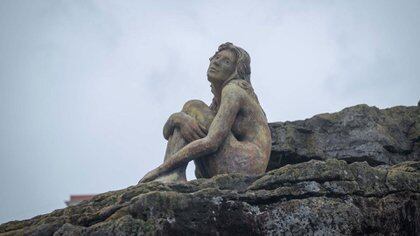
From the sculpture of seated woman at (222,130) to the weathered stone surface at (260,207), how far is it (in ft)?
5.17

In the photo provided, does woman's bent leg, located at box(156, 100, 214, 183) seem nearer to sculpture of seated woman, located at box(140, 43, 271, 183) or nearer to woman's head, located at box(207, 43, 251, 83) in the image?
sculpture of seated woman, located at box(140, 43, 271, 183)

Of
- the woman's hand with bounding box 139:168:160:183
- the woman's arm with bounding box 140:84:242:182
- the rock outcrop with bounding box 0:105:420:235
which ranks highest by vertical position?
the woman's arm with bounding box 140:84:242:182

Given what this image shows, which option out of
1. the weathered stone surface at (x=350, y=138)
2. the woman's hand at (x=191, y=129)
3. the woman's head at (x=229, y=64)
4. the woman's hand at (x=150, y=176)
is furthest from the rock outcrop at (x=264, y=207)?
the weathered stone surface at (x=350, y=138)

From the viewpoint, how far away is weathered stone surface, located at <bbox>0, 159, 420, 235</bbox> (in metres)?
9.10

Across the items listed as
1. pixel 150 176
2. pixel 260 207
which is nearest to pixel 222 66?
pixel 150 176

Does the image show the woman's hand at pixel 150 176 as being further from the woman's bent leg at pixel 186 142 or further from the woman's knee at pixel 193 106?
the woman's knee at pixel 193 106

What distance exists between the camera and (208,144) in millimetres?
11953

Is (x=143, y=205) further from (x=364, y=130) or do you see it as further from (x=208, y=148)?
(x=364, y=130)

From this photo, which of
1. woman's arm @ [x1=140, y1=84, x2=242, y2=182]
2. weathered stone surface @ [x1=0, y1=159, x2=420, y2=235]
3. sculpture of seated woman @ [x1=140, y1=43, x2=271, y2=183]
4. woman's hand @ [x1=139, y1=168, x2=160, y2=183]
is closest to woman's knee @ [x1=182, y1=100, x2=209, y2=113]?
sculpture of seated woman @ [x1=140, y1=43, x2=271, y2=183]

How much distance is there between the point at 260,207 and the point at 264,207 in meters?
0.05

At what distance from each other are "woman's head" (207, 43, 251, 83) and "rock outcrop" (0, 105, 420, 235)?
11.3 feet

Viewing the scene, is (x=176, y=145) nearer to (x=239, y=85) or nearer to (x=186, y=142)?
(x=186, y=142)

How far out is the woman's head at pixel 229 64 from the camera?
44.1ft

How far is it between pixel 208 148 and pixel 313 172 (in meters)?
2.51
